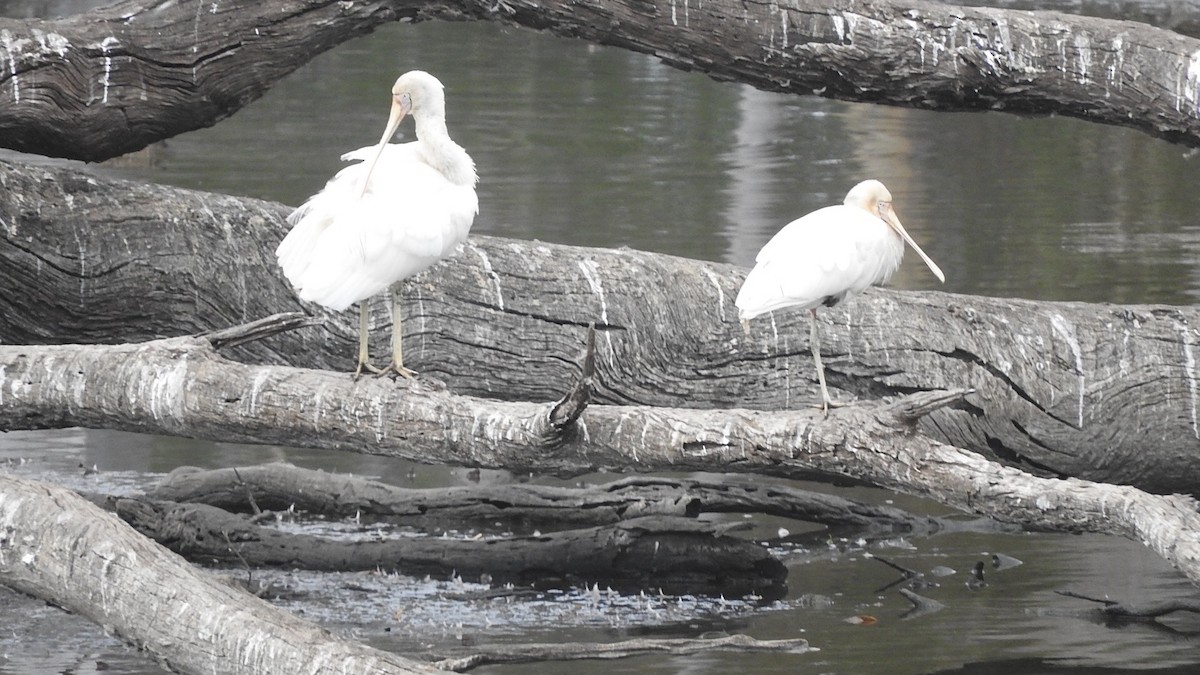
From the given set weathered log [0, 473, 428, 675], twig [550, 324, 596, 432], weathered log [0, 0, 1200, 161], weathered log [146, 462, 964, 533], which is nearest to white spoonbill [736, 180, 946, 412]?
weathered log [0, 0, 1200, 161]

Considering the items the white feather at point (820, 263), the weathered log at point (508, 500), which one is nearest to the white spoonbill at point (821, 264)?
the white feather at point (820, 263)

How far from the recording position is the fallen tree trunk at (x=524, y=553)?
620 cm

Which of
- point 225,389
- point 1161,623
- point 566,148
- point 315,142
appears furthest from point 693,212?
point 225,389

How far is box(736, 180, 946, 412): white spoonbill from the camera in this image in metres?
5.30

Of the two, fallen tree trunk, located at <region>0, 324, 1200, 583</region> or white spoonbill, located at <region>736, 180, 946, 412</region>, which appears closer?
fallen tree trunk, located at <region>0, 324, 1200, 583</region>

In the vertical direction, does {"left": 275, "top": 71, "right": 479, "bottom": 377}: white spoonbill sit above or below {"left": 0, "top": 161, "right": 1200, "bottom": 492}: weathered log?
above

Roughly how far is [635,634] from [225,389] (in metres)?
1.70

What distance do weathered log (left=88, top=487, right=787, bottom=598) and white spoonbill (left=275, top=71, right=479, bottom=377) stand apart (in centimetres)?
121

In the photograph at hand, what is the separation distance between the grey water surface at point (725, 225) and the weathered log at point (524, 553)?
105 mm

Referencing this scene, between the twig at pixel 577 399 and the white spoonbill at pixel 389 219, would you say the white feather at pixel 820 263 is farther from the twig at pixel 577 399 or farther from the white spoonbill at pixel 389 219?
the twig at pixel 577 399

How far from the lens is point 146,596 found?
14.2 ft

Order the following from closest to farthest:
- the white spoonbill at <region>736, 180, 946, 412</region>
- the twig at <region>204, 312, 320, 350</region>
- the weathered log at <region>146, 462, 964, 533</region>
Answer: the twig at <region>204, 312, 320, 350</region> → the white spoonbill at <region>736, 180, 946, 412</region> → the weathered log at <region>146, 462, 964, 533</region>

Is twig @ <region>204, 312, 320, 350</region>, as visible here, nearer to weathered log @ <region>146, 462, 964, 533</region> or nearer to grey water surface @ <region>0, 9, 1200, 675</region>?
grey water surface @ <region>0, 9, 1200, 675</region>

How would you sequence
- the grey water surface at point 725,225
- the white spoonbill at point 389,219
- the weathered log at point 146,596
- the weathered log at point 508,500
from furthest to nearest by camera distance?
the weathered log at point 508,500, the grey water surface at point 725,225, the white spoonbill at point 389,219, the weathered log at point 146,596
